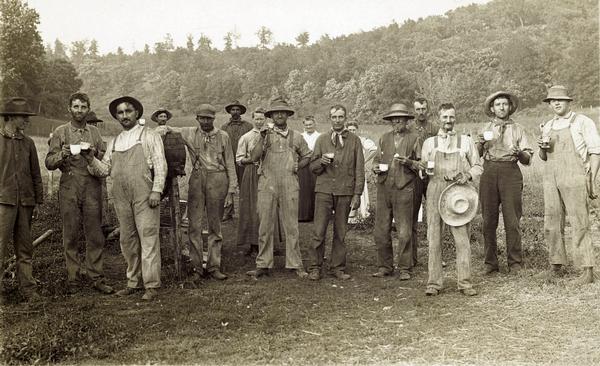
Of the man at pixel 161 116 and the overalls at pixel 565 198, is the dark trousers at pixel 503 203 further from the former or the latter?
the man at pixel 161 116

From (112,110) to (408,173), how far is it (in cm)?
389

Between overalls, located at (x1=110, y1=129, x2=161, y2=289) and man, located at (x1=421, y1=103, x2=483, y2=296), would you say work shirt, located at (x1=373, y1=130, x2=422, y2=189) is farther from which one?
overalls, located at (x1=110, y1=129, x2=161, y2=289)

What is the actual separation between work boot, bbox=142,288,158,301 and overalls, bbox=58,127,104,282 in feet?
2.83

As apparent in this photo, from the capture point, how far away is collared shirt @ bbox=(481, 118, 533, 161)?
7.14 m

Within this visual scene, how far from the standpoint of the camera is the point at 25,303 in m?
5.94

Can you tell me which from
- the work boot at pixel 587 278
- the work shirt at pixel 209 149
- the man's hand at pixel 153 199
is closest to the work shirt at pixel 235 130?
the work shirt at pixel 209 149

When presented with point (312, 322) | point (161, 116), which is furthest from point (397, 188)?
point (161, 116)

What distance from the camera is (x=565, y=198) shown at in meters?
6.75

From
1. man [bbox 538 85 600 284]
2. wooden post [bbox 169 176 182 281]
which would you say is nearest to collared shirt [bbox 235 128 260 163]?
wooden post [bbox 169 176 182 281]

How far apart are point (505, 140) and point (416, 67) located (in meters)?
51.9

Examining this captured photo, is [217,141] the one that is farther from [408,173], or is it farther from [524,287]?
[524,287]

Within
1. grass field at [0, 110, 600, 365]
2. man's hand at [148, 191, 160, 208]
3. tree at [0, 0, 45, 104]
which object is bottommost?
grass field at [0, 110, 600, 365]

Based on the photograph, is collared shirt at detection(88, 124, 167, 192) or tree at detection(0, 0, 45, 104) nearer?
collared shirt at detection(88, 124, 167, 192)

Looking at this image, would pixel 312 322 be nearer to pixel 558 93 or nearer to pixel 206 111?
pixel 206 111
